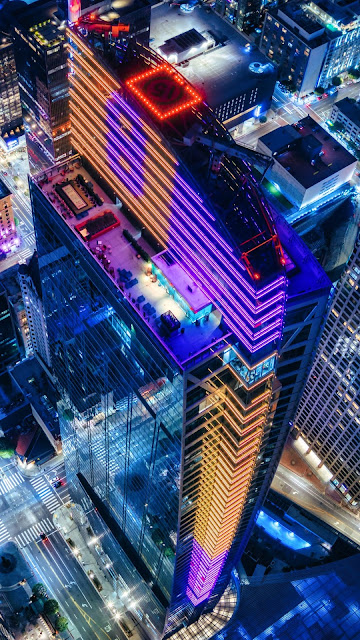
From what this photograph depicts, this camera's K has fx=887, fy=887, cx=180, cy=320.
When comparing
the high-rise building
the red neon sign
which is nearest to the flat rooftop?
the high-rise building

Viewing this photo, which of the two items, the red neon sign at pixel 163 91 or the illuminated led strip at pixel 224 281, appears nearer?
the illuminated led strip at pixel 224 281

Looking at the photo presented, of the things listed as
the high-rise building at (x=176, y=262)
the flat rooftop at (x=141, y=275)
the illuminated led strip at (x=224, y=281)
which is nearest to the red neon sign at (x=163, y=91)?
the high-rise building at (x=176, y=262)

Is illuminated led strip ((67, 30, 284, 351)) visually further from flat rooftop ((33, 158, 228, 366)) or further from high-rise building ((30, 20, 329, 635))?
flat rooftop ((33, 158, 228, 366))

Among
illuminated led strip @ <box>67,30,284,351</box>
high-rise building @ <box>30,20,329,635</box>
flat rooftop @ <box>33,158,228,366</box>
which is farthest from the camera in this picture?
flat rooftop @ <box>33,158,228,366</box>

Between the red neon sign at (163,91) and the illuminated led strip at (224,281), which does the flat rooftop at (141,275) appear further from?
the red neon sign at (163,91)

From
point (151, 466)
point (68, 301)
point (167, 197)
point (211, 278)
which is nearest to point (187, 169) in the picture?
point (167, 197)

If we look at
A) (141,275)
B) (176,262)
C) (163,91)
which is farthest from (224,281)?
(163,91)

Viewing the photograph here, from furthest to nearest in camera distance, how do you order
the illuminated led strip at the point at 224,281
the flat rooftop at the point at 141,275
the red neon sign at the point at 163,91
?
the red neon sign at the point at 163,91
the flat rooftop at the point at 141,275
the illuminated led strip at the point at 224,281

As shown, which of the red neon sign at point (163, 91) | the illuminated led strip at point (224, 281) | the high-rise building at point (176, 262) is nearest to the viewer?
the illuminated led strip at point (224, 281)
